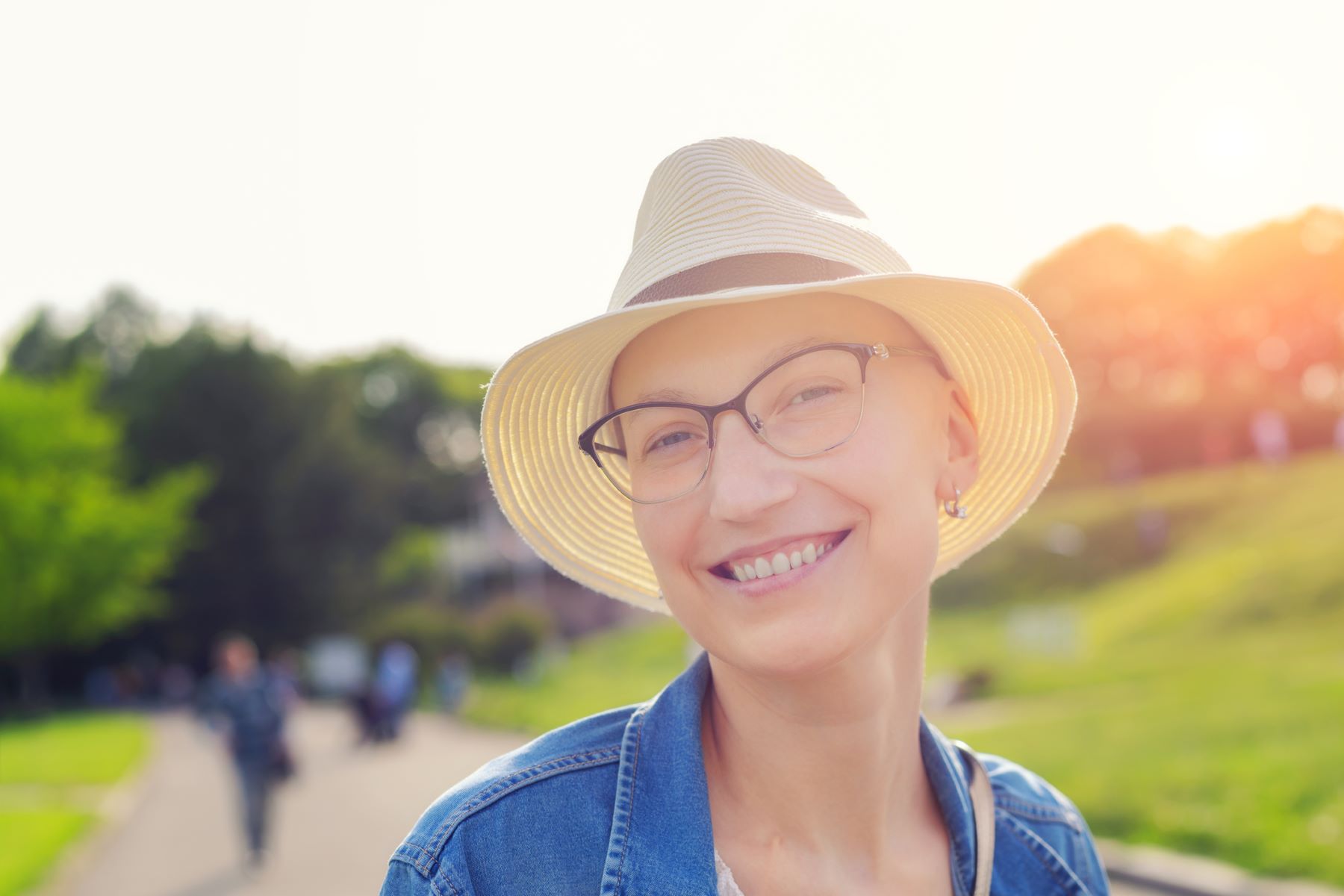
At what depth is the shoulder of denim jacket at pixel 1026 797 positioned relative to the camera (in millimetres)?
2365

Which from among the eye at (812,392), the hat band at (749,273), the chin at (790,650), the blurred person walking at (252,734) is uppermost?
the hat band at (749,273)

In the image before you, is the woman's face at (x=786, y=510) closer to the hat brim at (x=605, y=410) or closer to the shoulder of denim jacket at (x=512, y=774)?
the hat brim at (x=605, y=410)

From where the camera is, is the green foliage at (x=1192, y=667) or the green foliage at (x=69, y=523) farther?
the green foliage at (x=69, y=523)

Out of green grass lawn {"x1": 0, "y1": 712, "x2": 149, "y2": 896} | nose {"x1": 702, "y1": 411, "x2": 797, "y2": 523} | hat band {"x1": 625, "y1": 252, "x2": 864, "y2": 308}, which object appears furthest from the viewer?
green grass lawn {"x1": 0, "y1": 712, "x2": 149, "y2": 896}

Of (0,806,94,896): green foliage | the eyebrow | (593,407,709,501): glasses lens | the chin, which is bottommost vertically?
(0,806,94,896): green foliage

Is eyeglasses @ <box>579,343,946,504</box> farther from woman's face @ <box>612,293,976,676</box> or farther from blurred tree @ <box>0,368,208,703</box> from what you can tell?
blurred tree @ <box>0,368,208,703</box>

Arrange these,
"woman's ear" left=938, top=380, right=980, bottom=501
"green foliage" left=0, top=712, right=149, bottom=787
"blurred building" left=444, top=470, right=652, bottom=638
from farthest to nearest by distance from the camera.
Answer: "blurred building" left=444, top=470, right=652, bottom=638
"green foliage" left=0, top=712, right=149, bottom=787
"woman's ear" left=938, top=380, right=980, bottom=501

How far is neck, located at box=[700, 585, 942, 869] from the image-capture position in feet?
6.72

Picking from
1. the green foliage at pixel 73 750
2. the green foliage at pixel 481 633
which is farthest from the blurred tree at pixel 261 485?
the green foliage at pixel 73 750

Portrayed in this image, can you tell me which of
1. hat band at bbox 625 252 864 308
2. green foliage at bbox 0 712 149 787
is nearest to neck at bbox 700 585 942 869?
hat band at bbox 625 252 864 308

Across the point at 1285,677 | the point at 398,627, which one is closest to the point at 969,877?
the point at 1285,677

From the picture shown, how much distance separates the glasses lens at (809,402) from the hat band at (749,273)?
14 centimetres

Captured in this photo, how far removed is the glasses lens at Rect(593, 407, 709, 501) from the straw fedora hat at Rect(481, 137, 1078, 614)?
15 cm

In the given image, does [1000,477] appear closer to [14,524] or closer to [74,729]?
[74,729]
